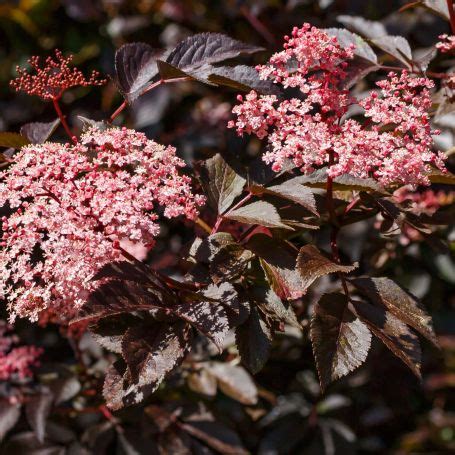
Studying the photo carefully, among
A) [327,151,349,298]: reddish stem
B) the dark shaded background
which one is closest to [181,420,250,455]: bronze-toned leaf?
the dark shaded background

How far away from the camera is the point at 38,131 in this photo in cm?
159

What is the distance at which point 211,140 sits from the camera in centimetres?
285

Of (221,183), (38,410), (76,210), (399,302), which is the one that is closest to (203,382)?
(38,410)

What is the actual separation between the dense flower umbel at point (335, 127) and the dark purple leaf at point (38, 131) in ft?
1.45

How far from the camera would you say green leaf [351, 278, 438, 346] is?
1.29 m

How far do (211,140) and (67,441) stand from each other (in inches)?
50.1

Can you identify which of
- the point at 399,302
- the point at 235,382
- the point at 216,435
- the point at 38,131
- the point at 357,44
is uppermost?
the point at 38,131

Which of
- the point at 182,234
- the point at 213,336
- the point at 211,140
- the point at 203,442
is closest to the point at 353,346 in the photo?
the point at 213,336

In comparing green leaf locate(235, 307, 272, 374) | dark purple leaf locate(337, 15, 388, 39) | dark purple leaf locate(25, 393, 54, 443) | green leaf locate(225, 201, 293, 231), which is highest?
green leaf locate(225, 201, 293, 231)

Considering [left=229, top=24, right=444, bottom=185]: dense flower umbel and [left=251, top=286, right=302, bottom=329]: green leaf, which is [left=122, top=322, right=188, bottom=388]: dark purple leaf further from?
[left=229, top=24, right=444, bottom=185]: dense flower umbel

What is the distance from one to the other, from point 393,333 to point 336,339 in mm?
108

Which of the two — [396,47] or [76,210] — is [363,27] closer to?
[396,47]

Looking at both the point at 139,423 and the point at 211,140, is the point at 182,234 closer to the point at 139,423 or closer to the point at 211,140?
the point at 211,140

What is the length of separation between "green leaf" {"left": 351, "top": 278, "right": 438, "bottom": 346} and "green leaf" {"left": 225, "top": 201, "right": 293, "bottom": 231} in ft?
0.76
